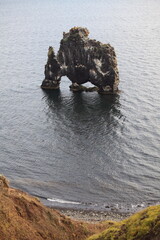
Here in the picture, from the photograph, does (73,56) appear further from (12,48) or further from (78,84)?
(12,48)

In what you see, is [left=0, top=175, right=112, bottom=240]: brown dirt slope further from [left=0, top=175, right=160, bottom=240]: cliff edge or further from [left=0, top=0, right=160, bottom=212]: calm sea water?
[left=0, top=0, right=160, bottom=212]: calm sea water

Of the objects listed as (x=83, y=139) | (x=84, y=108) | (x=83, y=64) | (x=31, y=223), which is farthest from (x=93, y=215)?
(x=83, y=64)

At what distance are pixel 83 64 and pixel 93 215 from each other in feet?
200

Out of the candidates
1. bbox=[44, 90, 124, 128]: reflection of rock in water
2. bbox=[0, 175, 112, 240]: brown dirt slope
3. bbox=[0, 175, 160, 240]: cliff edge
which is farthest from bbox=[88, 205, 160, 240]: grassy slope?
bbox=[44, 90, 124, 128]: reflection of rock in water

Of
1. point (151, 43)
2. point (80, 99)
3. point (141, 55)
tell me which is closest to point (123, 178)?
point (80, 99)

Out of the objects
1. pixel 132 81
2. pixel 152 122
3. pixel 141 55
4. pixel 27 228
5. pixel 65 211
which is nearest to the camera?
pixel 27 228

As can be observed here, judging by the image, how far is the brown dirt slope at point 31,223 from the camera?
3416 cm

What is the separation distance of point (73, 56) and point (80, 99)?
45.9 ft

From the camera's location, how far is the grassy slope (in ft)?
74.8

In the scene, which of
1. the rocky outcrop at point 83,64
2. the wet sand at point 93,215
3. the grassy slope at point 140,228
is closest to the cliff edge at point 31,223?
the grassy slope at point 140,228

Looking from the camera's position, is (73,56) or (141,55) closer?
(73,56)

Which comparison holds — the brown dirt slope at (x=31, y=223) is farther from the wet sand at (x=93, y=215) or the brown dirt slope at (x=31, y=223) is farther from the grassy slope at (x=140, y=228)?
the wet sand at (x=93, y=215)

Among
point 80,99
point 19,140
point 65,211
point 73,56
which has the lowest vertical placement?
point 65,211

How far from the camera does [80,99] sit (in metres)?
106
